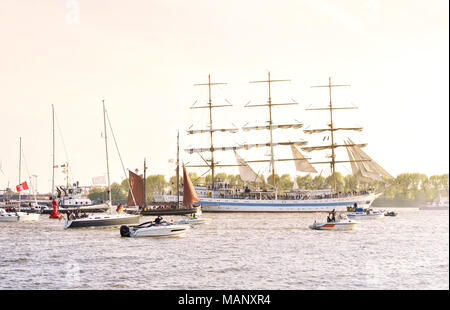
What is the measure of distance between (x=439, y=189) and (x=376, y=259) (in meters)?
141

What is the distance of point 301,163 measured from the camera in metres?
126

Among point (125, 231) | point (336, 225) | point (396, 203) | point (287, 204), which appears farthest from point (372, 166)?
point (125, 231)

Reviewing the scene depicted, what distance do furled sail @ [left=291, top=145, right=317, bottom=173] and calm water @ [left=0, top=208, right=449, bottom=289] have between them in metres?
77.8

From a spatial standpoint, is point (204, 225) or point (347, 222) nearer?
point (347, 222)

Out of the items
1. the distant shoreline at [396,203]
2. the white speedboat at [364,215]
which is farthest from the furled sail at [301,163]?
the distant shoreline at [396,203]

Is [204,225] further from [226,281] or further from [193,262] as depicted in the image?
[226,281]

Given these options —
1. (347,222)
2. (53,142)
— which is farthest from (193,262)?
(53,142)

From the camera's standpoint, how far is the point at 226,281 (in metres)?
24.4

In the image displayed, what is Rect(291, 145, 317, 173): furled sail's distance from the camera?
124m

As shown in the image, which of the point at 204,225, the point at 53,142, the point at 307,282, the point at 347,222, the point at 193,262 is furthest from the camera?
the point at 53,142

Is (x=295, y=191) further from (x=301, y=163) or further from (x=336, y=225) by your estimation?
(x=336, y=225)

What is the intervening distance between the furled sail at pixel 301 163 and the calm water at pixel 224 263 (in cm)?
7775

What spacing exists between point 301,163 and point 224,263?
97079mm

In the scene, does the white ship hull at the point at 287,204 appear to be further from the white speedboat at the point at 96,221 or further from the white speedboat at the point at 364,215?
the white speedboat at the point at 96,221
